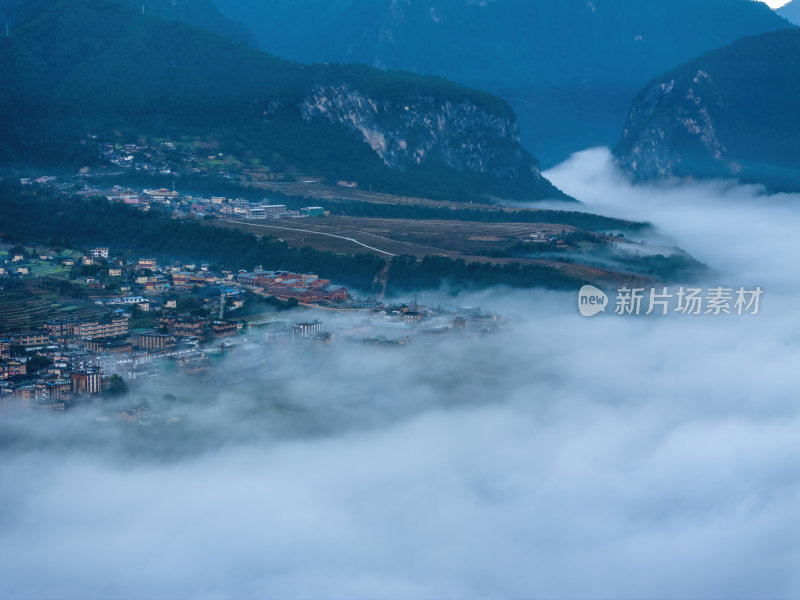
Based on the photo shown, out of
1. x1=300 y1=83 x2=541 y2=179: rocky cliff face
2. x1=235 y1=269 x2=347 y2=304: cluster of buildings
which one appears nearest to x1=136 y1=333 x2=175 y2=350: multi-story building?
x1=235 y1=269 x2=347 y2=304: cluster of buildings

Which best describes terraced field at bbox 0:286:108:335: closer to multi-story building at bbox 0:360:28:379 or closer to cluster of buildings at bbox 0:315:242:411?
cluster of buildings at bbox 0:315:242:411

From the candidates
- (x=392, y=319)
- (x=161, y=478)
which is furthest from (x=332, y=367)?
(x=161, y=478)

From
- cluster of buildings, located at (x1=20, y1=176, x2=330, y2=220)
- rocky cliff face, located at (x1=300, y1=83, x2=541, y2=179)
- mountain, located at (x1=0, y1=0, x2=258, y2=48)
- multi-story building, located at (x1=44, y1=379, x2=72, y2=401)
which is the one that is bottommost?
multi-story building, located at (x1=44, y1=379, x2=72, y2=401)

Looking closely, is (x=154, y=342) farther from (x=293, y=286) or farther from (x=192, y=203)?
(x=192, y=203)

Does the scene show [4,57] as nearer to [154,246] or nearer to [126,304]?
[154,246]

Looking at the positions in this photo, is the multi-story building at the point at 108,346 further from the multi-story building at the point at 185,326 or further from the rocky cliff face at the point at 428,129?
the rocky cliff face at the point at 428,129
